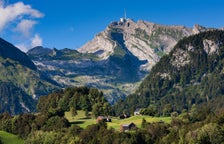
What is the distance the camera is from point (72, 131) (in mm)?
194500

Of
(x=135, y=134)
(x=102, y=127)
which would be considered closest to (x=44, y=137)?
(x=102, y=127)

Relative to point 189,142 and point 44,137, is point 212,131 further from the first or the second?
point 44,137

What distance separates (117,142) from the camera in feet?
570

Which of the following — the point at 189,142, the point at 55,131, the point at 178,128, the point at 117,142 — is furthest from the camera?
the point at 55,131

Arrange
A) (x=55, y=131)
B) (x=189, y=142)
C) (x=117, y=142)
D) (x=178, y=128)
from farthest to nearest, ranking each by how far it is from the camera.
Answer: (x=55, y=131) < (x=178, y=128) < (x=117, y=142) < (x=189, y=142)

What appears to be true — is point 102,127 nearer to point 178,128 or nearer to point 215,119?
point 178,128

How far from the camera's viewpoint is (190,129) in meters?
175

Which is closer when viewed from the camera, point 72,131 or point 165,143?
point 165,143

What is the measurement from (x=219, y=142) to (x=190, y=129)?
15.2 metres

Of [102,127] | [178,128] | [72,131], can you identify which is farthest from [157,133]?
[72,131]

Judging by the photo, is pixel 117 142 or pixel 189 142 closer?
pixel 189 142

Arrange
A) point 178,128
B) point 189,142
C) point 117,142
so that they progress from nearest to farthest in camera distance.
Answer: point 189,142 → point 117,142 → point 178,128

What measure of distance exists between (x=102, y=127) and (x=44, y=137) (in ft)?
77.9

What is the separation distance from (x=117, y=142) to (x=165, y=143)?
57.7ft
